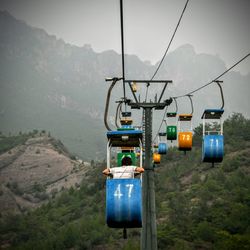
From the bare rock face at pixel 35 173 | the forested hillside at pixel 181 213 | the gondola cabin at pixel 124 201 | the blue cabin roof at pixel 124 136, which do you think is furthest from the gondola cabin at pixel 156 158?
the bare rock face at pixel 35 173

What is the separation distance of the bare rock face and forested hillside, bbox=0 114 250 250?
29752mm

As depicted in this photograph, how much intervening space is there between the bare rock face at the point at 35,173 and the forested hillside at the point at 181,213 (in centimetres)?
2975

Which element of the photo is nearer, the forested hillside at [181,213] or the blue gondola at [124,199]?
the blue gondola at [124,199]

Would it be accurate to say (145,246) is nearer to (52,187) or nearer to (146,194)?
(146,194)

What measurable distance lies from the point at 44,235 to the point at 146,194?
37839 mm

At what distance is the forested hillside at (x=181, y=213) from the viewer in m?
31.8

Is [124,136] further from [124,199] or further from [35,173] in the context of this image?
[35,173]

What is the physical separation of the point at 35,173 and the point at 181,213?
77407 mm

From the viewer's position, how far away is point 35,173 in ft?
350

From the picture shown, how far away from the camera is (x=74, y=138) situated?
647 feet

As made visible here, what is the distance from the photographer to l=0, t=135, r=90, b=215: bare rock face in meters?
92.7

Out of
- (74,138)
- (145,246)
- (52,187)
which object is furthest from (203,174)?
Answer: (74,138)

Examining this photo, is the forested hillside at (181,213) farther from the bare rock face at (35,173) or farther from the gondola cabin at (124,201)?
the bare rock face at (35,173)

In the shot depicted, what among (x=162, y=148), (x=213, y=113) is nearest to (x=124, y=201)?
(x=213, y=113)
